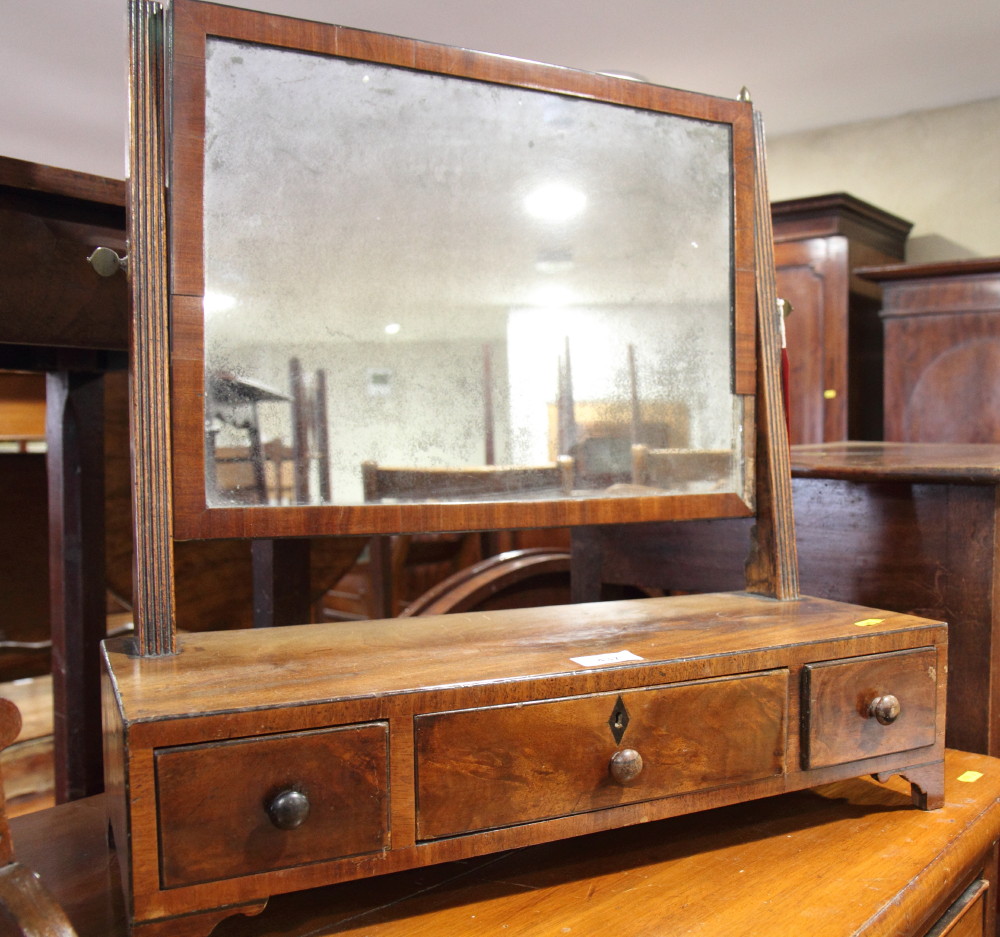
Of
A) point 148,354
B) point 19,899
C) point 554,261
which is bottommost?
point 19,899

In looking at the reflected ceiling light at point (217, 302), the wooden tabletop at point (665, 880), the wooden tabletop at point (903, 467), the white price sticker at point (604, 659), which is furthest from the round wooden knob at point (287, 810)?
the wooden tabletop at point (903, 467)

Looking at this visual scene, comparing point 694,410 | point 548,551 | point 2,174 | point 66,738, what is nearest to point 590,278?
point 694,410

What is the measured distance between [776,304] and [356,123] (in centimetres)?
51

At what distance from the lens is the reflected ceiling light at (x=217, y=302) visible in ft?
2.58

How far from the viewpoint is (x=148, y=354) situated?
762 mm

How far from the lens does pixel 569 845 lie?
83cm

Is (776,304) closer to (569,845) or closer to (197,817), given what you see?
(569,845)

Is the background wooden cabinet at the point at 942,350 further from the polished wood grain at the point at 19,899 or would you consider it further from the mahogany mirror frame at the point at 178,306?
the polished wood grain at the point at 19,899

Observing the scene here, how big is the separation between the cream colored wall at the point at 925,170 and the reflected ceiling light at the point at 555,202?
10.9ft

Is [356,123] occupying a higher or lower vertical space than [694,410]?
higher

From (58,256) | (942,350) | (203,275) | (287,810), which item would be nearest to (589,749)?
(287,810)

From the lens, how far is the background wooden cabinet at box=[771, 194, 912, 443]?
3129 millimetres

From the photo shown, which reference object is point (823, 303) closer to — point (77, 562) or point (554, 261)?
point (554, 261)

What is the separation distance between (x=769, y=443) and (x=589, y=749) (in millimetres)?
442
